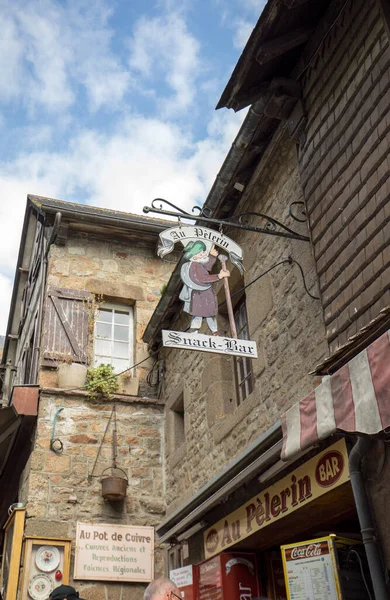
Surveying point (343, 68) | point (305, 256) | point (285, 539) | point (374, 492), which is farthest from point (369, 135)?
point (285, 539)

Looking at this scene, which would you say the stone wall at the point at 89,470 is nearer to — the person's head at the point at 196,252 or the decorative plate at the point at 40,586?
the decorative plate at the point at 40,586

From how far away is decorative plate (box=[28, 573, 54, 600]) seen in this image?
7.19 metres

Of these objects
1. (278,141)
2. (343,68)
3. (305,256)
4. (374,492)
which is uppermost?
(278,141)

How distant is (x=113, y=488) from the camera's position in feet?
26.0

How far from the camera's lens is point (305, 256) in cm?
538

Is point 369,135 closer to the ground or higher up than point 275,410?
higher up

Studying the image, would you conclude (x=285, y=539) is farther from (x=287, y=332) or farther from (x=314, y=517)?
(x=287, y=332)

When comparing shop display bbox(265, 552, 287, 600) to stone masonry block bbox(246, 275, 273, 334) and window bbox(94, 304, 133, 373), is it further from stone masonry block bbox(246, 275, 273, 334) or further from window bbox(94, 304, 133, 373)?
window bbox(94, 304, 133, 373)

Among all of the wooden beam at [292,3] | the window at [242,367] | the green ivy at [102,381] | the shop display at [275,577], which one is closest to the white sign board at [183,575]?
the shop display at [275,577]

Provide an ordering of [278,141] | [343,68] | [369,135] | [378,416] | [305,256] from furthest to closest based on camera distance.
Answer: [278,141] → [305,256] → [343,68] → [369,135] → [378,416]

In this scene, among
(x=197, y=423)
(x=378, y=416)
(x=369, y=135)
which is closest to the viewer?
(x=378, y=416)

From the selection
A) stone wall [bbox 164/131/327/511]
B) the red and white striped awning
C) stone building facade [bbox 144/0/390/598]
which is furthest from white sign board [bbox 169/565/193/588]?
the red and white striped awning

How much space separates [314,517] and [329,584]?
0.94 m

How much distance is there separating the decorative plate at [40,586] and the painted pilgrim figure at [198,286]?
396 cm
